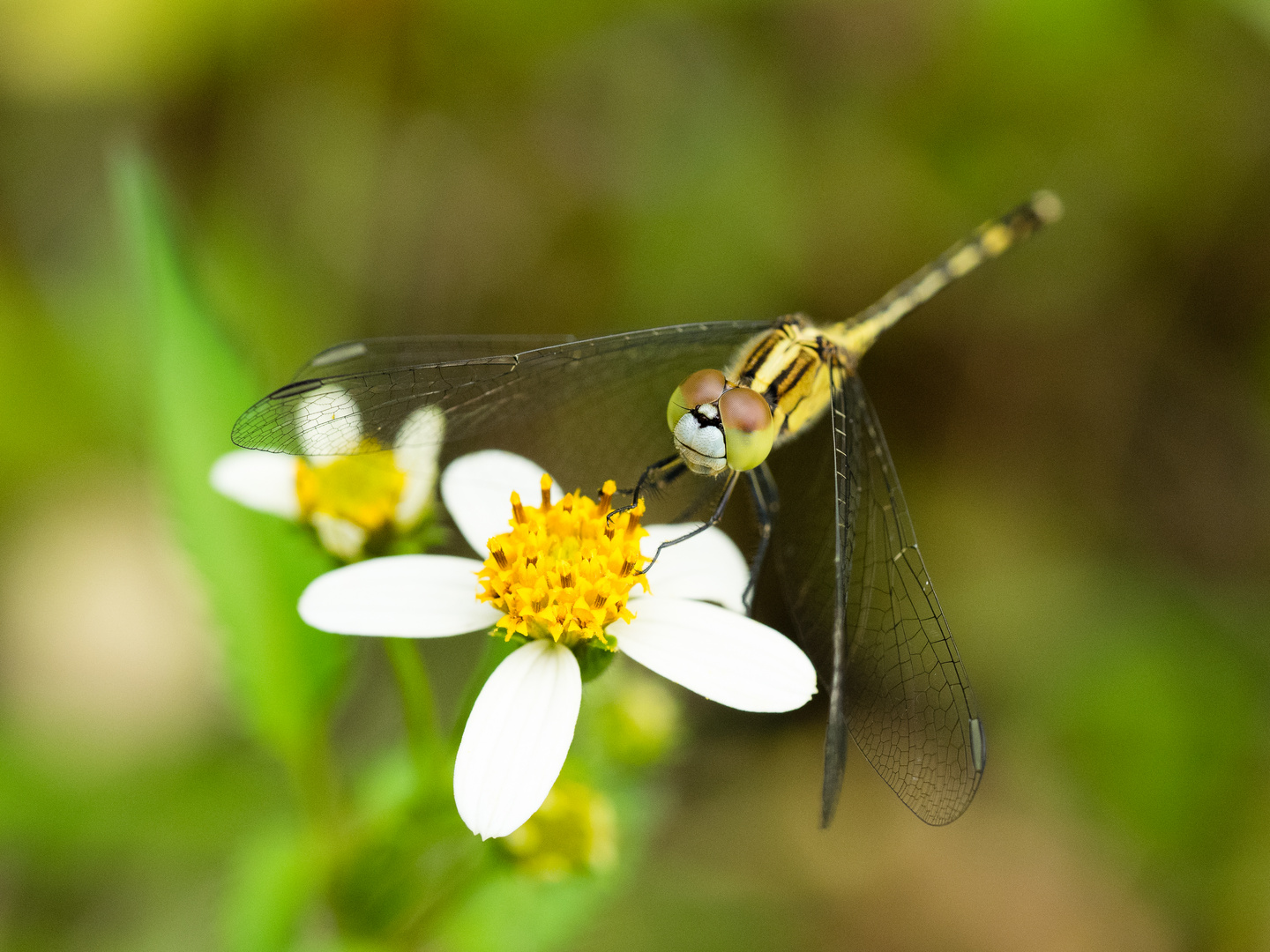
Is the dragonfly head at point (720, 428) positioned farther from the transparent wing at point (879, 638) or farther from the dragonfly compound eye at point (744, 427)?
the transparent wing at point (879, 638)

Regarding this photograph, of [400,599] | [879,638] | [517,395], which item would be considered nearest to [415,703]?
[400,599]

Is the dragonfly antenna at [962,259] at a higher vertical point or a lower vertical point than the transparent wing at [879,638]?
higher

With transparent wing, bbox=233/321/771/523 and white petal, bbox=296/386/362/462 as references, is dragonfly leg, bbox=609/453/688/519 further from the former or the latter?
white petal, bbox=296/386/362/462

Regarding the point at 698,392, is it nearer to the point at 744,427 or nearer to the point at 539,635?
the point at 744,427

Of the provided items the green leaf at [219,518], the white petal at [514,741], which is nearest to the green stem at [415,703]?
the green leaf at [219,518]

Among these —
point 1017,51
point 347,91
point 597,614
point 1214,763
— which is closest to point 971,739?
point 597,614

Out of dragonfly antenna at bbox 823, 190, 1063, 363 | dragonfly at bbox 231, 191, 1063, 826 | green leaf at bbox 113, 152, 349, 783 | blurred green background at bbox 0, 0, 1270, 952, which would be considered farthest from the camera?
blurred green background at bbox 0, 0, 1270, 952

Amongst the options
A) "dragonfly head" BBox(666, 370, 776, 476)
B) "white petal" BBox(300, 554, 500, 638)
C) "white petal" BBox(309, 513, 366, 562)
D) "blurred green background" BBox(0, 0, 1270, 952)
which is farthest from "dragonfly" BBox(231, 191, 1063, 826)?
"blurred green background" BBox(0, 0, 1270, 952)
